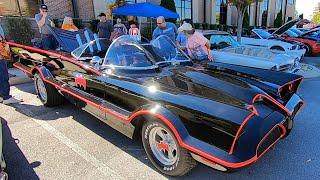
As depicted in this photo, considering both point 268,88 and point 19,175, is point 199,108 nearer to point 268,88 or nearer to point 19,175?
point 268,88

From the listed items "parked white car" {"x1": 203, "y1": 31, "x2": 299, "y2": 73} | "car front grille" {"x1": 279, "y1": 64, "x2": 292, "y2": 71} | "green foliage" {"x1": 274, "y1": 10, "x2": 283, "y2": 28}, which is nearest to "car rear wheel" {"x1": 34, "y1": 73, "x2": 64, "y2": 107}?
"parked white car" {"x1": 203, "y1": 31, "x2": 299, "y2": 73}

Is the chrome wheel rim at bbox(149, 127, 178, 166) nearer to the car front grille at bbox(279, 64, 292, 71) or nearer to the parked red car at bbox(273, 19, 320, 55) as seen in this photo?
the car front grille at bbox(279, 64, 292, 71)

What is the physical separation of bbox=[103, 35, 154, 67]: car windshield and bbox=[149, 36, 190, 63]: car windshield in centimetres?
16

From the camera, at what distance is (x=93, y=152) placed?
359 cm

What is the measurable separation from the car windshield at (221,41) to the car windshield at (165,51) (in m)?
4.07

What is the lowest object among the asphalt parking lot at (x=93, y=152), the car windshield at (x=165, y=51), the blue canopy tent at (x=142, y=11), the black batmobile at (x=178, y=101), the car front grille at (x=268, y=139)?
the asphalt parking lot at (x=93, y=152)

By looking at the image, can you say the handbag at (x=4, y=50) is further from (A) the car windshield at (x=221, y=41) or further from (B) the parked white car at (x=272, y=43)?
(B) the parked white car at (x=272, y=43)

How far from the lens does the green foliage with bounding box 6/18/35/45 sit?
9.55m

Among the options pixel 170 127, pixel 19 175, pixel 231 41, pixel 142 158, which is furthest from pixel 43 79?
pixel 231 41

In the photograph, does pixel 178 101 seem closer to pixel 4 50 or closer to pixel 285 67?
pixel 4 50

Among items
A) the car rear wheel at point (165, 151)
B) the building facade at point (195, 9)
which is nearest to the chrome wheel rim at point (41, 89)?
the car rear wheel at point (165, 151)

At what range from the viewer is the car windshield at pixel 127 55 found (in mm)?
3915

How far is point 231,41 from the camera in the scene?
29.2 ft

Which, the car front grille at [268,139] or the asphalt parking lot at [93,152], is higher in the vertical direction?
the car front grille at [268,139]
